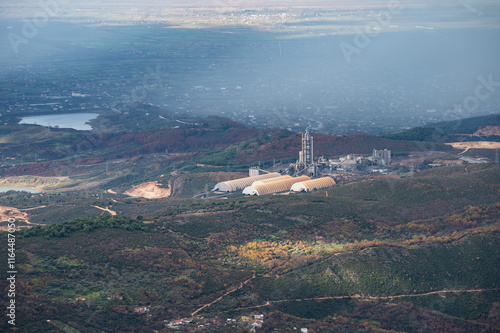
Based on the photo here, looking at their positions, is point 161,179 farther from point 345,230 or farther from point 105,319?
point 105,319

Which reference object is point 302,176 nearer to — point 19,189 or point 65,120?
point 19,189

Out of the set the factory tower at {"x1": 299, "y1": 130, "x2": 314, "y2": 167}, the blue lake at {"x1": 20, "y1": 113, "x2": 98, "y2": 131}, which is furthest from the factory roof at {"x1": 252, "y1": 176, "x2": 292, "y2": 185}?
the blue lake at {"x1": 20, "y1": 113, "x2": 98, "y2": 131}

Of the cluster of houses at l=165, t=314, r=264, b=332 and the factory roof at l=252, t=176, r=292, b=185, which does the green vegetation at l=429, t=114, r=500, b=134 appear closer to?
the factory roof at l=252, t=176, r=292, b=185

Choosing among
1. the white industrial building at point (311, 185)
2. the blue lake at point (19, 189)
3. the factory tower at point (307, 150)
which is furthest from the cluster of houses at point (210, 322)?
the blue lake at point (19, 189)

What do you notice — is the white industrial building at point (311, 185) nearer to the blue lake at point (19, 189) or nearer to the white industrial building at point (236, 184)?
the white industrial building at point (236, 184)

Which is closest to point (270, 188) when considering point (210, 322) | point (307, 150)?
point (307, 150)

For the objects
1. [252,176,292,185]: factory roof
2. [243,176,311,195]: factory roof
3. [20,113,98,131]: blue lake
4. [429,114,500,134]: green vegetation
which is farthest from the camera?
[20,113,98,131]: blue lake
